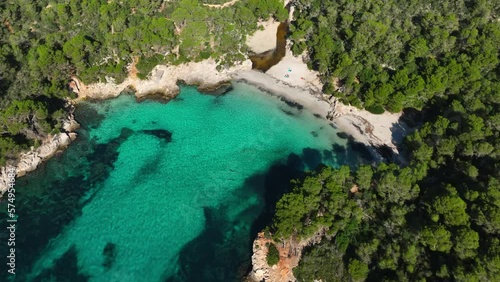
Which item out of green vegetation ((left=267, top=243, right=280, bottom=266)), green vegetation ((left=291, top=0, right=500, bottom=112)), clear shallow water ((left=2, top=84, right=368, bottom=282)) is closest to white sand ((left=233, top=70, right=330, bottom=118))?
clear shallow water ((left=2, top=84, right=368, bottom=282))

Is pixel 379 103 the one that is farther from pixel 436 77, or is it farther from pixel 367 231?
pixel 367 231

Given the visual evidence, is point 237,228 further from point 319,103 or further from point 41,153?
point 41,153

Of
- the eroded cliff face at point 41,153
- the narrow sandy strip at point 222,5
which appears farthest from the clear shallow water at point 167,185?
the narrow sandy strip at point 222,5

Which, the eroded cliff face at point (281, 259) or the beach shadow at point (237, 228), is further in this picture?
the beach shadow at point (237, 228)

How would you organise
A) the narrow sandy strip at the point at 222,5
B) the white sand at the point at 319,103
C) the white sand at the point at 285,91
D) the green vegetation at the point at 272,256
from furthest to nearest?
the narrow sandy strip at the point at 222,5, the white sand at the point at 285,91, the white sand at the point at 319,103, the green vegetation at the point at 272,256

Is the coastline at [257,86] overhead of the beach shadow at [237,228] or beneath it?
overhead

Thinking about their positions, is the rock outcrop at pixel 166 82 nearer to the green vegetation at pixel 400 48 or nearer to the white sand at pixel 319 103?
the white sand at pixel 319 103

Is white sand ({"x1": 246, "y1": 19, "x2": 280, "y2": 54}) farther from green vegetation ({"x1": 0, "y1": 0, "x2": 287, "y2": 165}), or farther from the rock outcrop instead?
the rock outcrop
